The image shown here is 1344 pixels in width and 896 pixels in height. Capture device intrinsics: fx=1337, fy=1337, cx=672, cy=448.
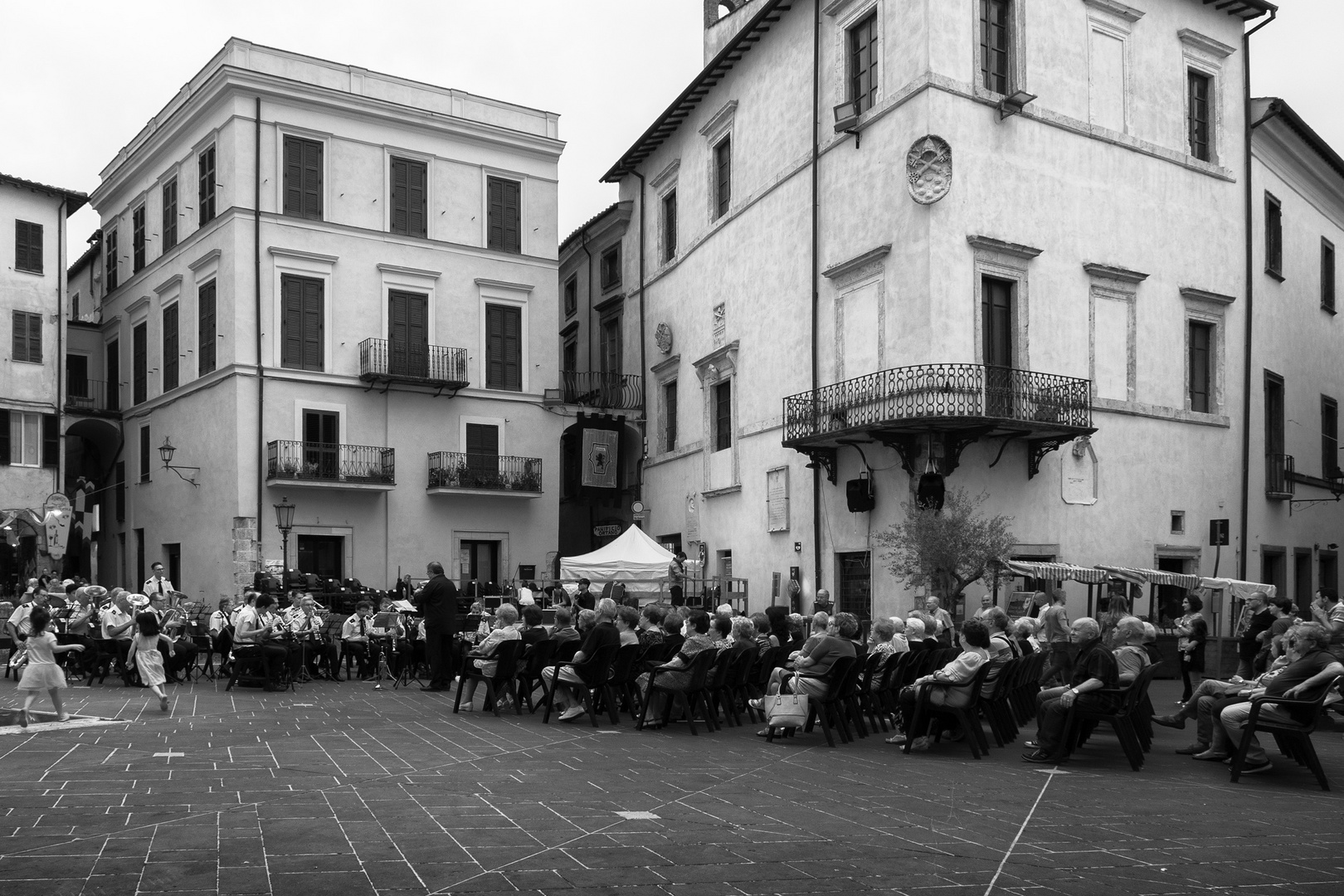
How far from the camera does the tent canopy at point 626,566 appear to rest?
25000 millimetres

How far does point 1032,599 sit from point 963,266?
6.53 m

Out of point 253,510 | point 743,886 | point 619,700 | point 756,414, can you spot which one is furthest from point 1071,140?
point 743,886

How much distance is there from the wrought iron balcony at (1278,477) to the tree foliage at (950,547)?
854 cm

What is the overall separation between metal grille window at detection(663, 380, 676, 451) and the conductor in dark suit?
15.6 metres

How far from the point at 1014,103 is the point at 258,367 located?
17450 mm

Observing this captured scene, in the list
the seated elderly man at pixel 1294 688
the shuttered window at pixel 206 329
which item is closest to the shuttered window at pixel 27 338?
the shuttered window at pixel 206 329

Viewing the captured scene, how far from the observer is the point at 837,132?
2575cm

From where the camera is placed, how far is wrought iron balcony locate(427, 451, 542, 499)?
106ft

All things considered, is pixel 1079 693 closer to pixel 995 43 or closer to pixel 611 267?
pixel 995 43

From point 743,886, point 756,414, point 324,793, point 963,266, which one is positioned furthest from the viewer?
point 756,414

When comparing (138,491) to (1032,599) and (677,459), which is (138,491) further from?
(1032,599)

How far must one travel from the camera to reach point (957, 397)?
2269 centimetres

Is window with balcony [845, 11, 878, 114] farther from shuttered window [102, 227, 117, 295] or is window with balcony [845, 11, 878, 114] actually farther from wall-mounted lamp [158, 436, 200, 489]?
shuttered window [102, 227, 117, 295]

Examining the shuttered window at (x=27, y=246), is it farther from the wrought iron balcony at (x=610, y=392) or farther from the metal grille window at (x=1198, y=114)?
the metal grille window at (x=1198, y=114)
